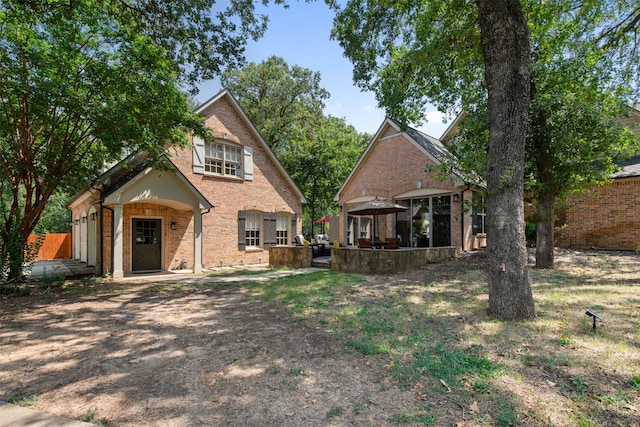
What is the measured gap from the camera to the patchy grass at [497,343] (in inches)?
115

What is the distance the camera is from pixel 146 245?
484 inches

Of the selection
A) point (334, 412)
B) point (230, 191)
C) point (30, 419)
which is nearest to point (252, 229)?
point (230, 191)

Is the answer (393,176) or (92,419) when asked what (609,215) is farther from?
(92,419)

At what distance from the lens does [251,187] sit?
15.3m

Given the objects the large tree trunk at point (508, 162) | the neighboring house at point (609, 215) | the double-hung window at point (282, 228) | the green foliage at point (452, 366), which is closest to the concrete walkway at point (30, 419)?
the green foliage at point (452, 366)

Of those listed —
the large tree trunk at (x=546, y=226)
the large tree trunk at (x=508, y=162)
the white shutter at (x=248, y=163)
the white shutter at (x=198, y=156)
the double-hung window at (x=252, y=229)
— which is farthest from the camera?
the double-hung window at (x=252, y=229)

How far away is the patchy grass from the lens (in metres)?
2.91

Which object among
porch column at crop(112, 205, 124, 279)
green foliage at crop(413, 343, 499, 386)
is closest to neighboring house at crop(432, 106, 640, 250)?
green foliage at crop(413, 343, 499, 386)

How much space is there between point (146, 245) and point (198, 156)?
161 inches

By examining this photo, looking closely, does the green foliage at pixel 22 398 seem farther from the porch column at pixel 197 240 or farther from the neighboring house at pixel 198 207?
the porch column at pixel 197 240

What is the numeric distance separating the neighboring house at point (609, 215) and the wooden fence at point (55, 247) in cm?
2690

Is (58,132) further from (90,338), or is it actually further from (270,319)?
(270,319)

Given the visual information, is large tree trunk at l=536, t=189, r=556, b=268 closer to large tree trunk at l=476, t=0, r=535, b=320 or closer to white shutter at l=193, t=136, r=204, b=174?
large tree trunk at l=476, t=0, r=535, b=320

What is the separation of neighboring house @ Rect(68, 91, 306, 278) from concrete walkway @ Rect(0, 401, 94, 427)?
8.61 meters
